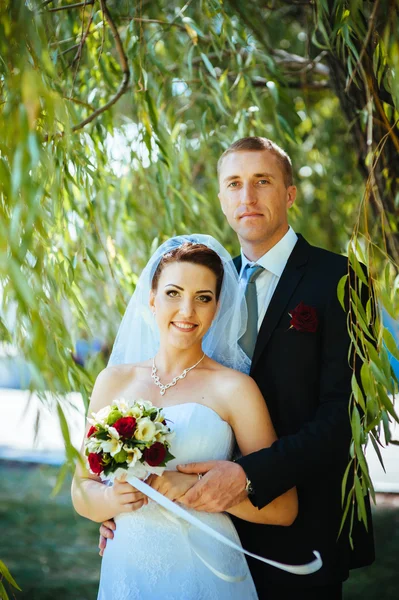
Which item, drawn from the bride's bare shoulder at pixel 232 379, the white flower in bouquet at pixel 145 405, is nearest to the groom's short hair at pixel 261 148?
the bride's bare shoulder at pixel 232 379

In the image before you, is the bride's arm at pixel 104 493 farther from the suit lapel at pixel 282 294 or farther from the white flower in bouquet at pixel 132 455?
the suit lapel at pixel 282 294

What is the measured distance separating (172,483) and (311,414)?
1.67 ft

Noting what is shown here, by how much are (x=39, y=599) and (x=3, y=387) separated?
390 inches

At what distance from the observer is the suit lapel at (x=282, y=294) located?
2270mm

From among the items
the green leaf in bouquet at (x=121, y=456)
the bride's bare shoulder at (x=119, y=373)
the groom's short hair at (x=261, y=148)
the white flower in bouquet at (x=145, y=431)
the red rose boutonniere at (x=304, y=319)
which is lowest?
the green leaf in bouquet at (x=121, y=456)

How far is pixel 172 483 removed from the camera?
1.99 metres

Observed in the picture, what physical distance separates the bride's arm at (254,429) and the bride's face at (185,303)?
0.20 meters

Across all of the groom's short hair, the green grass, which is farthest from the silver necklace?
the green grass

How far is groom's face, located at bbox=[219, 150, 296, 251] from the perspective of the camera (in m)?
2.41

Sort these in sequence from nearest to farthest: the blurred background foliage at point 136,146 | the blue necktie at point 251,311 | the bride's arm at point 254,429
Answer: the blurred background foliage at point 136,146, the bride's arm at point 254,429, the blue necktie at point 251,311

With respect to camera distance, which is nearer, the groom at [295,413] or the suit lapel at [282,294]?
the groom at [295,413]

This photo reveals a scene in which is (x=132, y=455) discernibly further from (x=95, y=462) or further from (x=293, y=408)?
(x=293, y=408)

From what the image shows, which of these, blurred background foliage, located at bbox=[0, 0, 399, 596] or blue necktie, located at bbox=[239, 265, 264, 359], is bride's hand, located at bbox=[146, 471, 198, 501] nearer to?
blurred background foliage, located at bbox=[0, 0, 399, 596]

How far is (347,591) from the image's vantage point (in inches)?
160
